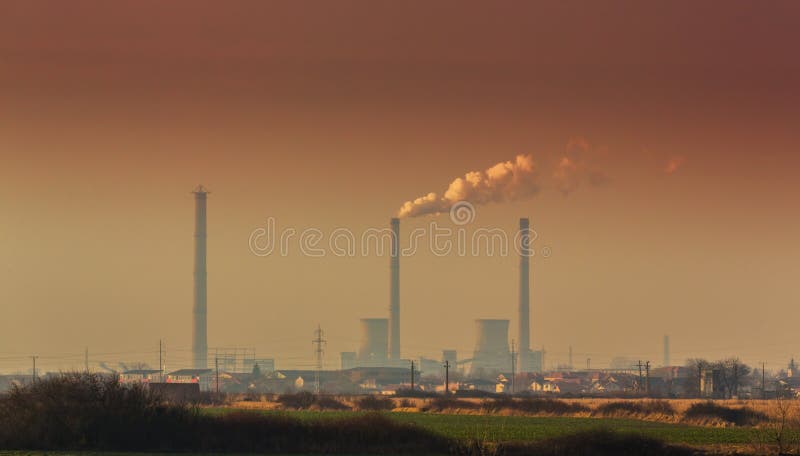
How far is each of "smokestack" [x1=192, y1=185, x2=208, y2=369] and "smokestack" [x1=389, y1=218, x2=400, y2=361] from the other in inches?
915

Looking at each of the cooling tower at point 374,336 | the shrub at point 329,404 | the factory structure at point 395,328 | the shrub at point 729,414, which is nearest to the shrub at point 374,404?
the shrub at point 329,404

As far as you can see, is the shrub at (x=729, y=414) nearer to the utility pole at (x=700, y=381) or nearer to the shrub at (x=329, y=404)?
the shrub at (x=329, y=404)

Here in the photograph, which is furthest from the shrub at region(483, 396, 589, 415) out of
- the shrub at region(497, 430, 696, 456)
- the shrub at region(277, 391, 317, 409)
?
the shrub at region(497, 430, 696, 456)

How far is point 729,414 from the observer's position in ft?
189

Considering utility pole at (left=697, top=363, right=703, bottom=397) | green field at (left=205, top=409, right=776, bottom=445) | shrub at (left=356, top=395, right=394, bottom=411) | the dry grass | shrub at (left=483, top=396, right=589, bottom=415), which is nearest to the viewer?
green field at (left=205, top=409, right=776, bottom=445)

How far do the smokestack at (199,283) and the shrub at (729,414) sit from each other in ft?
361

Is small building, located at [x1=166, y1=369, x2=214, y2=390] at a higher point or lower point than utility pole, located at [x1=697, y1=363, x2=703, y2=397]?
lower

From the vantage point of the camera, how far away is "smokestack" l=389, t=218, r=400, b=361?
15850cm

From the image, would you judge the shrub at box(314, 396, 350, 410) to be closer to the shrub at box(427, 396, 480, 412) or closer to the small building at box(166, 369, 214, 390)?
the shrub at box(427, 396, 480, 412)

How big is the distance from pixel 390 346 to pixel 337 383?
9662 millimetres

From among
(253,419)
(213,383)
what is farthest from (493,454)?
(213,383)

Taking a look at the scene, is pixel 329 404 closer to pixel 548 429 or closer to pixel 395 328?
pixel 548 429

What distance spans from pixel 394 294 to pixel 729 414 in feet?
366

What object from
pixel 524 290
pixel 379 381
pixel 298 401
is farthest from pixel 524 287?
pixel 298 401
